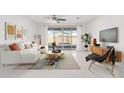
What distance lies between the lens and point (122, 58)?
433cm

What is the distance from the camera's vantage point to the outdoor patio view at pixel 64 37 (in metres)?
10.5

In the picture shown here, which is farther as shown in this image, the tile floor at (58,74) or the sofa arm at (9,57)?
the sofa arm at (9,57)

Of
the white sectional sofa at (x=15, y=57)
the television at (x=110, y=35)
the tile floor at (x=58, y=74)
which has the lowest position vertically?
the tile floor at (x=58, y=74)

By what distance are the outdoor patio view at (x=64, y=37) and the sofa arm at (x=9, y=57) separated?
243 inches

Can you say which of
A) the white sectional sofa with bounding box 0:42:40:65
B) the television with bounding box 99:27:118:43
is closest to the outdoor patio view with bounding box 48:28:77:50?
the television with bounding box 99:27:118:43

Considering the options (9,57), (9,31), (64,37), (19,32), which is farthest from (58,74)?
(64,37)

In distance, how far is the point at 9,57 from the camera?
432 centimetres

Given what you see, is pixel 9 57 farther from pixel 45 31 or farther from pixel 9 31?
pixel 45 31

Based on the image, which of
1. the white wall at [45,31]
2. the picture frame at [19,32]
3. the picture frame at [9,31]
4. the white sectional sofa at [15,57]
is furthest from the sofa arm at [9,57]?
the white wall at [45,31]

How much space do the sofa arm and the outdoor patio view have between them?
6.18 m

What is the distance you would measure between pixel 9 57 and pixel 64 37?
6736mm

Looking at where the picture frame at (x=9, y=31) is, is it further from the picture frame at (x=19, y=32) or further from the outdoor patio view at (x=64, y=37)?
the outdoor patio view at (x=64, y=37)
